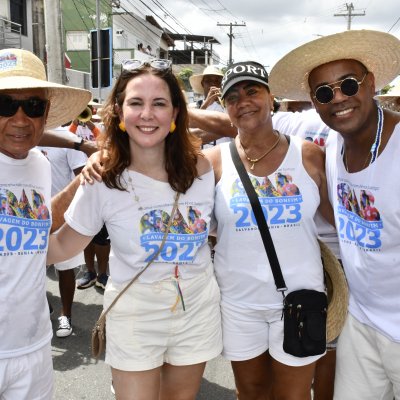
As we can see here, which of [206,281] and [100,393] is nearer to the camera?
[206,281]

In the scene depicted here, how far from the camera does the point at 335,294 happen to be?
7.47ft

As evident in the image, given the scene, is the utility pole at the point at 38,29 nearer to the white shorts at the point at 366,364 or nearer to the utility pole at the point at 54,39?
the utility pole at the point at 54,39

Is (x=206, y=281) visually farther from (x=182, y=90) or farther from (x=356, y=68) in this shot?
(x=356, y=68)

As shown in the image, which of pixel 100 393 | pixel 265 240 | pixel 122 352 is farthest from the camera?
pixel 100 393

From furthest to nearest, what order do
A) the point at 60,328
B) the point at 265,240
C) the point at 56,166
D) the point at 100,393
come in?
the point at 56,166
the point at 60,328
the point at 100,393
the point at 265,240

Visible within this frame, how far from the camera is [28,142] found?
1970 mm

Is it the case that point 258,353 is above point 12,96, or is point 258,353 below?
below

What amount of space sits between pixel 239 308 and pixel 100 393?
162cm

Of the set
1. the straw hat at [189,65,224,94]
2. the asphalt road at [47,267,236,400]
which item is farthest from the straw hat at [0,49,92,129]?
the straw hat at [189,65,224,94]

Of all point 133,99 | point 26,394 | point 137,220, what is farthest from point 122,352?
point 133,99

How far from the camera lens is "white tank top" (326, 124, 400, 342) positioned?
1.88m

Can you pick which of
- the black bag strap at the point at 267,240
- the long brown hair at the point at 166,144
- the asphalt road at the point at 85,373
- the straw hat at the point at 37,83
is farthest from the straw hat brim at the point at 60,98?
the asphalt road at the point at 85,373

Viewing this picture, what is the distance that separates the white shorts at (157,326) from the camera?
203 cm

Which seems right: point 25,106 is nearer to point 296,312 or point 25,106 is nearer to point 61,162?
point 296,312
